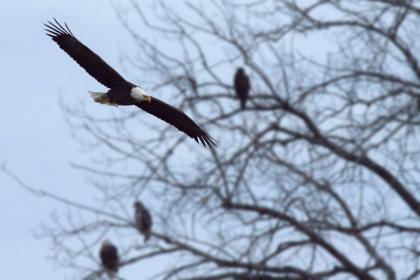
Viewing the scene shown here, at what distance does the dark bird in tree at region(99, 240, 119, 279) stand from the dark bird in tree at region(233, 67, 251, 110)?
247 centimetres

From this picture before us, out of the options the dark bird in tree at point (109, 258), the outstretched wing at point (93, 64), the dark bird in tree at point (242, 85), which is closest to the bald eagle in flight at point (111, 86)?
the outstretched wing at point (93, 64)

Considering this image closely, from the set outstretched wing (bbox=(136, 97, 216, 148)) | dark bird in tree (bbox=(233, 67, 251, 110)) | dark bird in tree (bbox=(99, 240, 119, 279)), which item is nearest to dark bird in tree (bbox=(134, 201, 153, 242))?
dark bird in tree (bbox=(99, 240, 119, 279))

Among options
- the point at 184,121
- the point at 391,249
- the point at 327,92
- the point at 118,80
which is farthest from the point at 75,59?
the point at 327,92

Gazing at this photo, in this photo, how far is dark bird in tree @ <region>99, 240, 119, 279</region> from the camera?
14395 mm

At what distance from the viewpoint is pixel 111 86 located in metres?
3.71

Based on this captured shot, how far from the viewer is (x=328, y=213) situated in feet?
47.6

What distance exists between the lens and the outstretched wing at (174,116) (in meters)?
3.78

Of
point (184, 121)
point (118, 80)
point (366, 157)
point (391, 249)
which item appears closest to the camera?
point (118, 80)

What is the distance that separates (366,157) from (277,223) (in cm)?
128

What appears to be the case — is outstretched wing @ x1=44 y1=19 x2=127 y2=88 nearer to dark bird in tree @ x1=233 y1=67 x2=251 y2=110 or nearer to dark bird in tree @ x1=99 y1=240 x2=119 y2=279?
dark bird in tree @ x1=99 y1=240 x2=119 y2=279

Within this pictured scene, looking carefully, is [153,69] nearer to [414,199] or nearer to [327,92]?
[327,92]

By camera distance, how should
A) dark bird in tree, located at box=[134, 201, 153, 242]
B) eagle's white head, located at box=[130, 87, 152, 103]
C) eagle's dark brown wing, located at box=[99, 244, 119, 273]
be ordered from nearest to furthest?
1. eagle's white head, located at box=[130, 87, 152, 103]
2. eagle's dark brown wing, located at box=[99, 244, 119, 273]
3. dark bird in tree, located at box=[134, 201, 153, 242]

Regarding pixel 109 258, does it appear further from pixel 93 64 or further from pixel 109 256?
pixel 93 64

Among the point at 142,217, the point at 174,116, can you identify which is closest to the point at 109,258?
the point at 142,217
